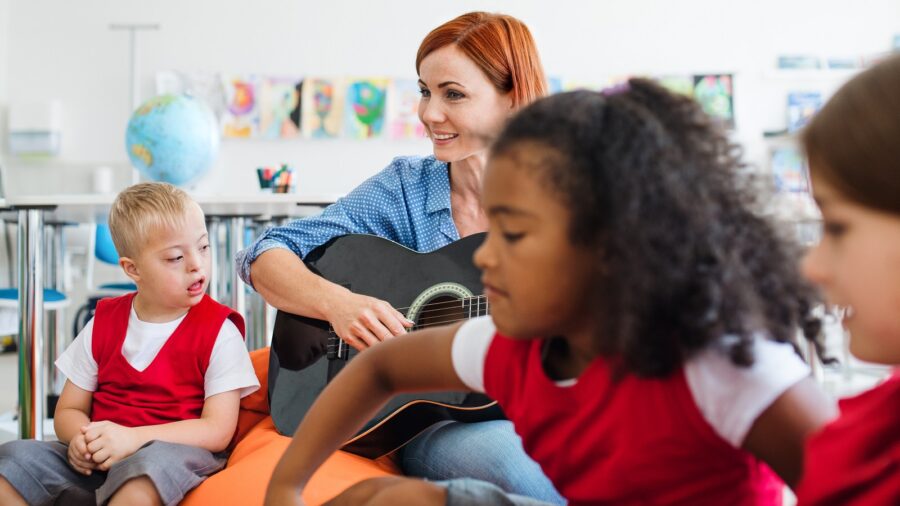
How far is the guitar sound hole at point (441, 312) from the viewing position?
5.07ft

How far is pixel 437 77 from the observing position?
1665 mm

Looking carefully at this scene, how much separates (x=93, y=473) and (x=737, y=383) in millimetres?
1106

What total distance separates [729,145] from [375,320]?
840 mm

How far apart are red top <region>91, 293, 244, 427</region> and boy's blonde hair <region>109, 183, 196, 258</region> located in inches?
5.8

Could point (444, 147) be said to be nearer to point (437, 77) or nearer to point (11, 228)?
point (437, 77)

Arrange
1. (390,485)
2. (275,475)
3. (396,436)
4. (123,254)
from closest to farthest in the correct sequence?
(390,485)
(275,475)
(396,436)
(123,254)

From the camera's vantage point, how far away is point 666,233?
67cm

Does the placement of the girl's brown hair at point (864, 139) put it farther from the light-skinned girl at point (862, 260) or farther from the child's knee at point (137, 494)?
the child's knee at point (137, 494)

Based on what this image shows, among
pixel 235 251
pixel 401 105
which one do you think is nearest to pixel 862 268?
pixel 235 251

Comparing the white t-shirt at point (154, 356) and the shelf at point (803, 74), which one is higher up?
the shelf at point (803, 74)

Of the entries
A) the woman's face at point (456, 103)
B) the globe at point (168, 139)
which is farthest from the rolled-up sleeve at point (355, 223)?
the globe at point (168, 139)

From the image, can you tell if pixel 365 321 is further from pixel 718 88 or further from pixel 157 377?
pixel 718 88

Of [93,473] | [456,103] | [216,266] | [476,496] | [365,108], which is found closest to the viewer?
[476,496]

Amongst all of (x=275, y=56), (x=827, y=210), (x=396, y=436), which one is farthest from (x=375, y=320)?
(x=275, y=56)
